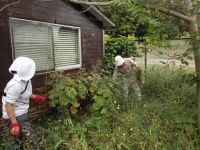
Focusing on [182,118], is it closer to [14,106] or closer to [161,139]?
[161,139]

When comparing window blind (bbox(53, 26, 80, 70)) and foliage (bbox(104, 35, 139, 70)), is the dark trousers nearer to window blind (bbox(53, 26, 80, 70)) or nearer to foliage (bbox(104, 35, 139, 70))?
window blind (bbox(53, 26, 80, 70))

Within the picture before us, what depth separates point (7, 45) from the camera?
5.88 metres

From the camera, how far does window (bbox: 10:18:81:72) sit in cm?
622

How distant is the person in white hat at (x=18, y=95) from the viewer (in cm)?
441

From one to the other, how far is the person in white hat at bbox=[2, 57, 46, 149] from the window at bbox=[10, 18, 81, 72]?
1.58m

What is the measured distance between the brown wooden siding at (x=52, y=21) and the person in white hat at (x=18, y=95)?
1.31m

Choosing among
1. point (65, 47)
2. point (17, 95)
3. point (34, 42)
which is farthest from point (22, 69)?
point (65, 47)

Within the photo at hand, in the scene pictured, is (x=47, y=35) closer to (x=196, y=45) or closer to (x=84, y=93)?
(x=84, y=93)

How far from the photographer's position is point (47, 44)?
712 cm

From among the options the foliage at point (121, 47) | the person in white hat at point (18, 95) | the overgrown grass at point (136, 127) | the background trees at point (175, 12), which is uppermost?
the background trees at point (175, 12)

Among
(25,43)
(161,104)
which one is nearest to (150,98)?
(161,104)

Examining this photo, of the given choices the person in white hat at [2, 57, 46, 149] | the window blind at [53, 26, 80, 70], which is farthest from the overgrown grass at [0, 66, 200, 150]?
the window blind at [53, 26, 80, 70]

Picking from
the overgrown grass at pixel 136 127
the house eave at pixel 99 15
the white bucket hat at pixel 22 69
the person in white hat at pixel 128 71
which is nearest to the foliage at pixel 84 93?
the overgrown grass at pixel 136 127

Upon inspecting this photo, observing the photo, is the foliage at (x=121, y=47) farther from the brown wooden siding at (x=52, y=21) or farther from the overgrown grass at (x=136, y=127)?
the overgrown grass at (x=136, y=127)
